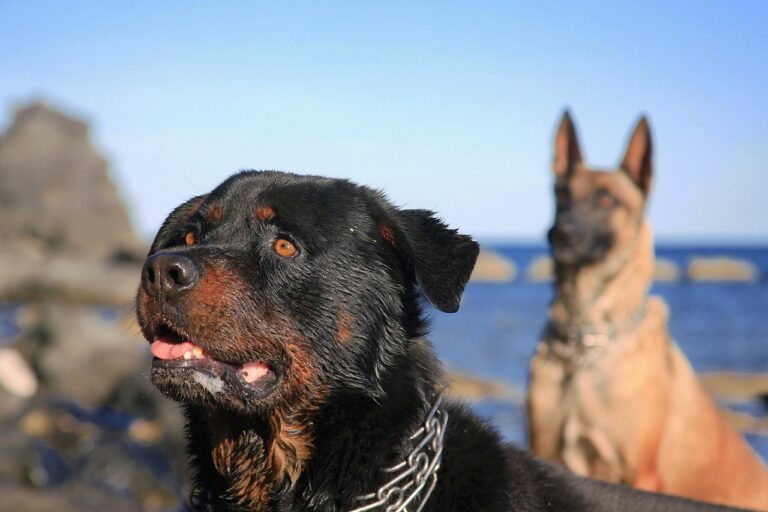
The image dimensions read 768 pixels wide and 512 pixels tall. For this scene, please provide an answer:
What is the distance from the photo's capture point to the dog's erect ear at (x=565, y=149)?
6980 mm

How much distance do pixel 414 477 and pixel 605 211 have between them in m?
4.11

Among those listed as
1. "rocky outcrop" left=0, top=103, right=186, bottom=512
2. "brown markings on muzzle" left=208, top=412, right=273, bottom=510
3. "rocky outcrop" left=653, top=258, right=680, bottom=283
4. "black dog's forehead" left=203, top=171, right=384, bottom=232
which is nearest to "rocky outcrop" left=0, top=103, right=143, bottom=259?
"rocky outcrop" left=653, top=258, right=680, bottom=283

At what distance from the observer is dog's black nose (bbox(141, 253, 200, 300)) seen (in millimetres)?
2783

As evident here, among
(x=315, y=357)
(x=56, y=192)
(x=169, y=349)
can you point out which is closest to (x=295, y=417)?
(x=315, y=357)

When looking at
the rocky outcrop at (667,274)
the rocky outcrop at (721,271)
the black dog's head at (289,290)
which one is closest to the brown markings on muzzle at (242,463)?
the black dog's head at (289,290)

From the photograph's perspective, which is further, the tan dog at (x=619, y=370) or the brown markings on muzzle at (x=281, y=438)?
the tan dog at (x=619, y=370)

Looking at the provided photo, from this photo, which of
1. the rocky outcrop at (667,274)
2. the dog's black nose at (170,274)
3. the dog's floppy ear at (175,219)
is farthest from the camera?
the rocky outcrop at (667,274)

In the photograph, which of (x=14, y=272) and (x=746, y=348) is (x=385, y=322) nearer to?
(x=746, y=348)

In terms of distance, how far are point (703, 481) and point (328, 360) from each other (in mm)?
3690

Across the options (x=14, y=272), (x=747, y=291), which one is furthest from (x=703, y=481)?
(x=747, y=291)

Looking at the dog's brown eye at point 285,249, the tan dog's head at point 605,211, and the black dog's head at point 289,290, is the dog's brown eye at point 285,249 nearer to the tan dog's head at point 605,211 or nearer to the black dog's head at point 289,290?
the black dog's head at point 289,290

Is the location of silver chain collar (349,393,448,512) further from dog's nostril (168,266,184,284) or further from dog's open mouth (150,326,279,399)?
dog's nostril (168,266,184,284)

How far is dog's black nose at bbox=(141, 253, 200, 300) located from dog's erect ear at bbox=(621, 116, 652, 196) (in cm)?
457

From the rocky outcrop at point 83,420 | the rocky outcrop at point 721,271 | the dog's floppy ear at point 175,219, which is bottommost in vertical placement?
the rocky outcrop at point 721,271
